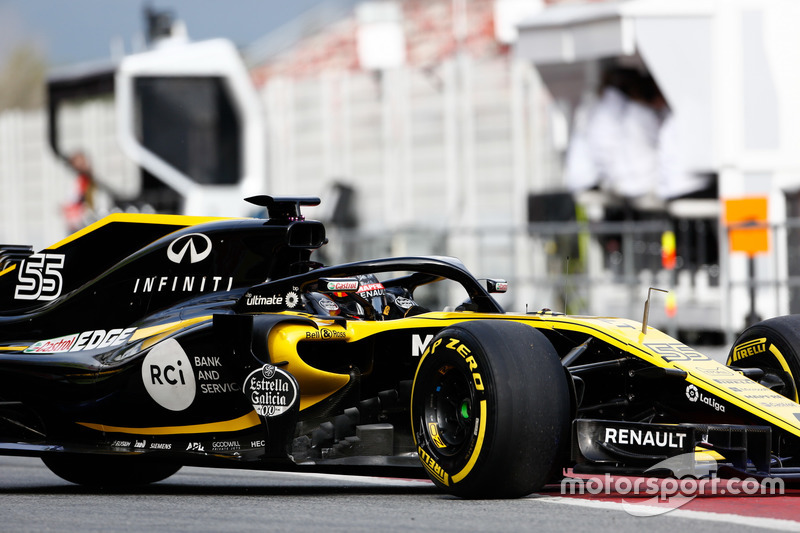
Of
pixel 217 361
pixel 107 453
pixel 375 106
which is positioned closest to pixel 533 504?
pixel 217 361

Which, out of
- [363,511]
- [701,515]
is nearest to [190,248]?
[363,511]

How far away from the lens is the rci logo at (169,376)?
7109mm

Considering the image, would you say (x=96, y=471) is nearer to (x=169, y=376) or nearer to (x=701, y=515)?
(x=169, y=376)

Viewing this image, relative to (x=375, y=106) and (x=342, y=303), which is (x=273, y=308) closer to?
(x=342, y=303)

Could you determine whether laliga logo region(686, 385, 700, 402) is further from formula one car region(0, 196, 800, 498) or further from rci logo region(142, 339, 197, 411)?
rci logo region(142, 339, 197, 411)

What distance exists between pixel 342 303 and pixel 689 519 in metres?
2.70

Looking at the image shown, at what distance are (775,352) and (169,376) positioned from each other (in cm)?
→ 328

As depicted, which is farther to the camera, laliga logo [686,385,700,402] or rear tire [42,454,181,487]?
rear tire [42,454,181,487]

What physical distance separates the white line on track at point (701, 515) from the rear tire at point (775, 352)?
150 centimetres

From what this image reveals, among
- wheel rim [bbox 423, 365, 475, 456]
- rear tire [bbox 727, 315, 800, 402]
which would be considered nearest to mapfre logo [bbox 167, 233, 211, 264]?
wheel rim [bbox 423, 365, 475, 456]

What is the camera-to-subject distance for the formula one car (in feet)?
19.6

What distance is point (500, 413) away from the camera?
5.81 metres

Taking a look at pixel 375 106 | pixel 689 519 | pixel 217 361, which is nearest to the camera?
pixel 689 519

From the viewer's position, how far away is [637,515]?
5.61 m
